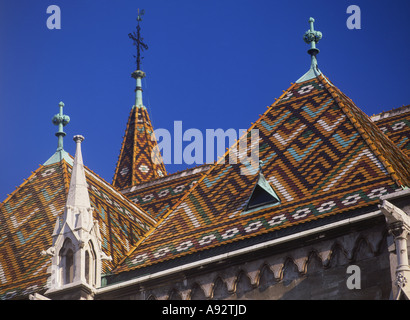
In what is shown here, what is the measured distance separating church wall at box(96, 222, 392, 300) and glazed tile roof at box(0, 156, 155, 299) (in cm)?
184

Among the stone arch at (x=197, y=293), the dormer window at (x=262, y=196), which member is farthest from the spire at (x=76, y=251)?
the dormer window at (x=262, y=196)

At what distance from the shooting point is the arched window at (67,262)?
26172mm

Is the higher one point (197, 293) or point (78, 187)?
point (78, 187)

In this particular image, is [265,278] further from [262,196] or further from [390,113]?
[390,113]

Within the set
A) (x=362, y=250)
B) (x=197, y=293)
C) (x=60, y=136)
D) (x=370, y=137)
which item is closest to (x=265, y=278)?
(x=197, y=293)

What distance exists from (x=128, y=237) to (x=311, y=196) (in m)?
4.92

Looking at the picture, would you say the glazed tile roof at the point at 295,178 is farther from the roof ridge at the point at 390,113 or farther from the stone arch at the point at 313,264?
the roof ridge at the point at 390,113

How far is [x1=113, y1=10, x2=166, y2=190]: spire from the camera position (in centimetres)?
3841

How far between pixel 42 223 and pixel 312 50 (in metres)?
7.12

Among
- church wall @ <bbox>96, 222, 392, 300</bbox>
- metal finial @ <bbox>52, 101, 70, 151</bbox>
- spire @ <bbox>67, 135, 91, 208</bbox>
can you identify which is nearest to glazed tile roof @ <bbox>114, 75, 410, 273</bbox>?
church wall @ <bbox>96, 222, 392, 300</bbox>

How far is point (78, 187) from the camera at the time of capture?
89.2ft

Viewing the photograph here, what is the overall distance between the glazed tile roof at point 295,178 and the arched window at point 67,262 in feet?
3.28
